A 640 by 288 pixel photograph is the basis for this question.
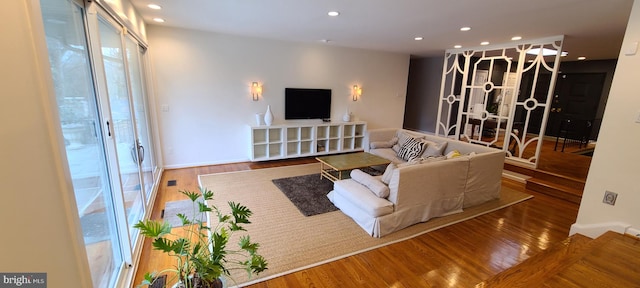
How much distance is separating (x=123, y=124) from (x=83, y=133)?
3.37 feet

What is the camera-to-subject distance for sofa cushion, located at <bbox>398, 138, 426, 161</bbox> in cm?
437

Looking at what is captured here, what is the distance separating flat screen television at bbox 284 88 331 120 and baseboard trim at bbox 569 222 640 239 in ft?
14.7

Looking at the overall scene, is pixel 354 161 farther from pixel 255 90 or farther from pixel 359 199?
pixel 255 90

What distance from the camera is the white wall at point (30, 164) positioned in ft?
2.79

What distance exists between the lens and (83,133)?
66.2 inches

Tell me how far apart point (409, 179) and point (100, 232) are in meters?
2.75

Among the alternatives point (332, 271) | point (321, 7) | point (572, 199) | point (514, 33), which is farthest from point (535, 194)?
→ point (321, 7)

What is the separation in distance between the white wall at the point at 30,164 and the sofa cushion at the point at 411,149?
13.7 ft

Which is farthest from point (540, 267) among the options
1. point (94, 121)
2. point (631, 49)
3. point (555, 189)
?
point (94, 121)

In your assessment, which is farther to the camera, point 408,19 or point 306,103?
point 306,103

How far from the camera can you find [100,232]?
72.4 inches

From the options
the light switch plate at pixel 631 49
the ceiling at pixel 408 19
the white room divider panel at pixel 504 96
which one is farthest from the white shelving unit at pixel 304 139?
the light switch plate at pixel 631 49

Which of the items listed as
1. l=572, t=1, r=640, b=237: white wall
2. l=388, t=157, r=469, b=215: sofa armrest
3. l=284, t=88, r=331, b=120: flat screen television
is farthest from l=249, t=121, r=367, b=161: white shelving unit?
l=572, t=1, r=640, b=237: white wall

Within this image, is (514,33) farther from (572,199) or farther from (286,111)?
(286,111)
